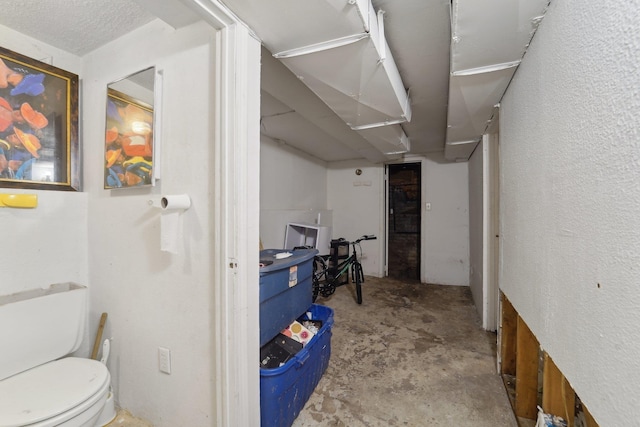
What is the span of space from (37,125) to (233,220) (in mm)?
1285

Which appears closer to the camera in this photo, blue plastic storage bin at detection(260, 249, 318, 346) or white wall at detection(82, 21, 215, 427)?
white wall at detection(82, 21, 215, 427)

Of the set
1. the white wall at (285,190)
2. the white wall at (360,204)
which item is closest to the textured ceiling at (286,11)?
the white wall at (285,190)

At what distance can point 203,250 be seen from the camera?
3.68ft

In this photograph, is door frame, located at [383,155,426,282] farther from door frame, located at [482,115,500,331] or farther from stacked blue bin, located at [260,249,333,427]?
stacked blue bin, located at [260,249,333,427]

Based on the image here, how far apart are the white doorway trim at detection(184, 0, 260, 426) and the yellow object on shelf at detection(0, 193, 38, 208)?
3.46 feet

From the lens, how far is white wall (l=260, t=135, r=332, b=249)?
3045mm

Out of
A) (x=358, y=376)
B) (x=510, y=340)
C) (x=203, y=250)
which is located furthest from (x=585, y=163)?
(x=358, y=376)

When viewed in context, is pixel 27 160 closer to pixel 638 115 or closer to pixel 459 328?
pixel 638 115

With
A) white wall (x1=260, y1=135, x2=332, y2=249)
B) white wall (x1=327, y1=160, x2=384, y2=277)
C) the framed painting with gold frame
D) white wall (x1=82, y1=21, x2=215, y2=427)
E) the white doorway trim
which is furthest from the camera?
white wall (x1=327, y1=160, x2=384, y2=277)

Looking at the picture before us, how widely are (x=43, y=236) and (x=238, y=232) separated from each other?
1.23 meters

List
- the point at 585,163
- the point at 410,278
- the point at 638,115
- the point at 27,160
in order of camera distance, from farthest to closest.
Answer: the point at 410,278 < the point at 27,160 < the point at 585,163 < the point at 638,115

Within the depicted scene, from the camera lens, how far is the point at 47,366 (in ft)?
3.96

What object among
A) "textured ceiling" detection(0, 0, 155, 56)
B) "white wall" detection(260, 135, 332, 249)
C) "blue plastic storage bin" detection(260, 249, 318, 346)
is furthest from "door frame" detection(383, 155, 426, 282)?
"textured ceiling" detection(0, 0, 155, 56)

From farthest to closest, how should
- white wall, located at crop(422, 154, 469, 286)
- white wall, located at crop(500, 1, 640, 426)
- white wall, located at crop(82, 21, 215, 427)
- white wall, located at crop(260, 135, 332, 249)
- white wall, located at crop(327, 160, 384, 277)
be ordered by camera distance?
white wall, located at crop(327, 160, 384, 277) < white wall, located at crop(422, 154, 469, 286) < white wall, located at crop(260, 135, 332, 249) < white wall, located at crop(82, 21, 215, 427) < white wall, located at crop(500, 1, 640, 426)
